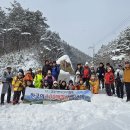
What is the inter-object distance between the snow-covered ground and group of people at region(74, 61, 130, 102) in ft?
5.11

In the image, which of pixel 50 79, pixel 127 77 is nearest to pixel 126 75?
pixel 127 77

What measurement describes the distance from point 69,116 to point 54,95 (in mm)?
3320

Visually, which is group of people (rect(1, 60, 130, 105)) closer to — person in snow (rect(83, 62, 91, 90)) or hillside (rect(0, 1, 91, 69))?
person in snow (rect(83, 62, 91, 90))

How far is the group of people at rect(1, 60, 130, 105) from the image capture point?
17188 mm

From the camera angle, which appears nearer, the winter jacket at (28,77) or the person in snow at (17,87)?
the person in snow at (17,87)

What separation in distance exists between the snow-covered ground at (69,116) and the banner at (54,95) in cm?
73

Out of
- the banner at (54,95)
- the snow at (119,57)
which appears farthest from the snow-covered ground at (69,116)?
the snow at (119,57)

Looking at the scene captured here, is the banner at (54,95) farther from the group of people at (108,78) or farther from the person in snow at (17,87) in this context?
the group of people at (108,78)

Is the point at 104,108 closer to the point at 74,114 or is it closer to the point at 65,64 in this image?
the point at 74,114

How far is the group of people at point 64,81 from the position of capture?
1719 cm

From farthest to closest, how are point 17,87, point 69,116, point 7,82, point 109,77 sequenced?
point 109,77 → point 7,82 → point 17,87 → point 69,116

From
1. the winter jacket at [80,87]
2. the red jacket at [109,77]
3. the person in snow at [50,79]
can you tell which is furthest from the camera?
the red jacket at [109,77]

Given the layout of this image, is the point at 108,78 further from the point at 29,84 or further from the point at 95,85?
the point at 29,84

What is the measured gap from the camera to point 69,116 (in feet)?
46.1
